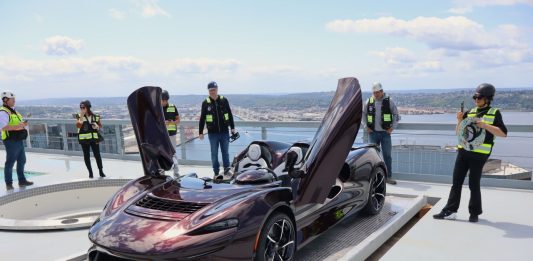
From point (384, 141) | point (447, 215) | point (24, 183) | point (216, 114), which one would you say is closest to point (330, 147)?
point (447, 215)

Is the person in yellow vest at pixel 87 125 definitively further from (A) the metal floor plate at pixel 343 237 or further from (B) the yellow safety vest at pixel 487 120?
(B) the yellow safety vest at pixel 487 120

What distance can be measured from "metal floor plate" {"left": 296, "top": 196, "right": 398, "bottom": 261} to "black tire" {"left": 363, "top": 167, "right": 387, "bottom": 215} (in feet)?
0.33

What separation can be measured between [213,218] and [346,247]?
5.92 ft

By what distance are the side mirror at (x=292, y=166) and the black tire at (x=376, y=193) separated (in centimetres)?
147

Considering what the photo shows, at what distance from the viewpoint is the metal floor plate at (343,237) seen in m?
3.99

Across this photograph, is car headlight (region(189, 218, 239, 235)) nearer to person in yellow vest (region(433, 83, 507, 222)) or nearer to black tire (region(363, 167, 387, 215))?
black tire (region(363, 167, 387, 215))

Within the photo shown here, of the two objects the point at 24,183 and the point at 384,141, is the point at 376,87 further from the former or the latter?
the point at 24,183

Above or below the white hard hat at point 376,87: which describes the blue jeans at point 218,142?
below

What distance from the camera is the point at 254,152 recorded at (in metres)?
4.43

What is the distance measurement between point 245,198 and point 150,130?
1689 mm

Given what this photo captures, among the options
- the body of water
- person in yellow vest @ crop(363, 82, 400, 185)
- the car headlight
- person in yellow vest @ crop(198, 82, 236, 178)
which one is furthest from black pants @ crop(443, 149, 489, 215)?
person in yellow vest @ crop(198, 82, 236, 178)

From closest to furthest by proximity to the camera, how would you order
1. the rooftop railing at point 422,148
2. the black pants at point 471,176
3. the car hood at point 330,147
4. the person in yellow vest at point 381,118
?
the car hood at point 330,147 → the black pants at point 471,176 → the rooftop railing at point 422,148 → the person in yellow vest at point 381,118

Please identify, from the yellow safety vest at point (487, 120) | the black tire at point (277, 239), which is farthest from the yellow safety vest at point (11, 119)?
the yellow safety vest at point (487, 120)

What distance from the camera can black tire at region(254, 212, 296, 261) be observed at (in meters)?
3.11
